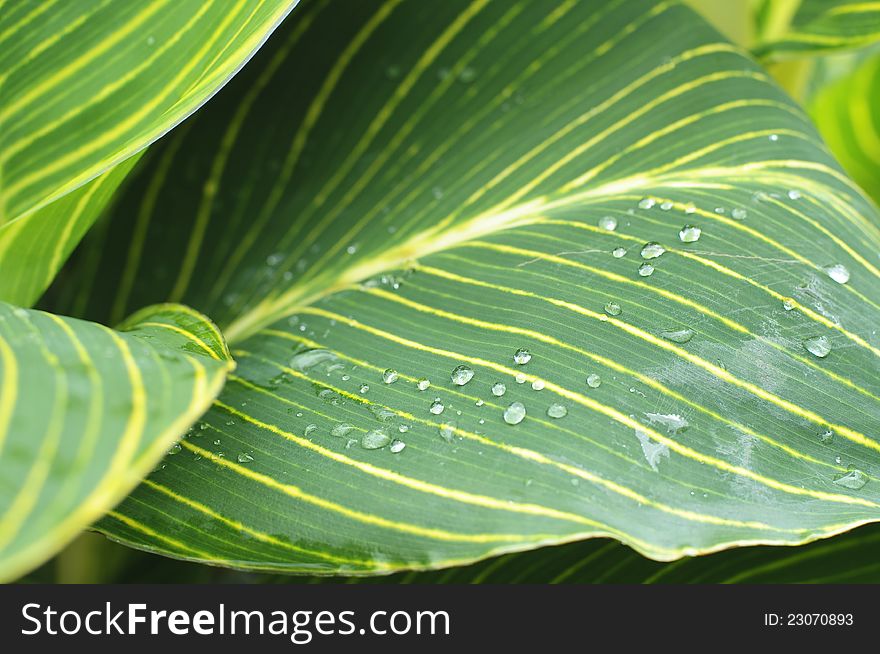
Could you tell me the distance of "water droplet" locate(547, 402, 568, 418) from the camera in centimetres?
46

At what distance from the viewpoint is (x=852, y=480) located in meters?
0.46

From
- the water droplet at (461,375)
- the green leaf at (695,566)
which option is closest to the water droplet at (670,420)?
the water droplet at (461,375)

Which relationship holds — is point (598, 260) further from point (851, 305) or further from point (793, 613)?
point (793, 613)

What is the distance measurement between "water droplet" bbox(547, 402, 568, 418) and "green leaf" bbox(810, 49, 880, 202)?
0.68m

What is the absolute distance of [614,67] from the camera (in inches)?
27.2

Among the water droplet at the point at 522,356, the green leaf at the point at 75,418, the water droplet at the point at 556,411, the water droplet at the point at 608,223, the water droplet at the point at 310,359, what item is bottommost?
the green leaf at the point at 75,418

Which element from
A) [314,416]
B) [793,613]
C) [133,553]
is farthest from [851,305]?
[133,553]

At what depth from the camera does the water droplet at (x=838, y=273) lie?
522 mm

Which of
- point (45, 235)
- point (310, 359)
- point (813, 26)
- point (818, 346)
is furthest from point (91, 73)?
point (813, 26)

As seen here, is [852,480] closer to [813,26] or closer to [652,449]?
[652,449]

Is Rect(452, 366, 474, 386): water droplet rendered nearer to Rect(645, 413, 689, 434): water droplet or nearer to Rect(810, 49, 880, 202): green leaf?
Rect(645, 413, 689, 434): water droplet

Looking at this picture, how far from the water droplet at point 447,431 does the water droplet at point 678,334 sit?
0.14 metres

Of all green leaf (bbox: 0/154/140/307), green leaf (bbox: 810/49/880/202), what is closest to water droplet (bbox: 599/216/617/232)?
green leaf (bbox: 0/154/140/307)

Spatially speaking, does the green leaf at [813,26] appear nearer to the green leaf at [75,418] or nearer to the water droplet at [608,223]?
the water droplet at [608,223]
